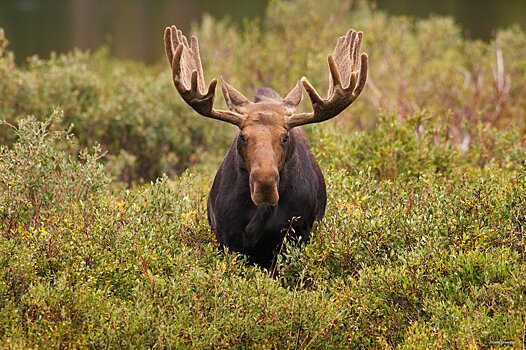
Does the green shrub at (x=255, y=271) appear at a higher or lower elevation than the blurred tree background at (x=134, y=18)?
lower

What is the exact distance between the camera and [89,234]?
7.00 meters

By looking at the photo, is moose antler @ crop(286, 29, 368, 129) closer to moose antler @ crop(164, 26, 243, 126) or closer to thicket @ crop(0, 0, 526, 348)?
moose antler @ crop(164, 26, 243, 126)

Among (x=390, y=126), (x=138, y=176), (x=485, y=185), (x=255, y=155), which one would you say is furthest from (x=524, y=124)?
(x=255, y=155)

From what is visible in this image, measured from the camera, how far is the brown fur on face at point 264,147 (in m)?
6.59

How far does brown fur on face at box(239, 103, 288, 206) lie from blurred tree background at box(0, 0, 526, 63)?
22.3 metres

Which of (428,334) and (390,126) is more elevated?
(390,126)

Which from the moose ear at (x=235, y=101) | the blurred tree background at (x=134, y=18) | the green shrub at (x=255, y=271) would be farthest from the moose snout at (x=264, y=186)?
the blurred tree background at (x=134, y=18)

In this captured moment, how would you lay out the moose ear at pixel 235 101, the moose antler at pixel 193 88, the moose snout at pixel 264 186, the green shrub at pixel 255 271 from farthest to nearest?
the moose ear at pixel 235 101
the moose antler at pixel 193 88
the moose snout at pixel 264 186
the green shrub at pixel 255 271

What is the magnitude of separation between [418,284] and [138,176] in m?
7.34

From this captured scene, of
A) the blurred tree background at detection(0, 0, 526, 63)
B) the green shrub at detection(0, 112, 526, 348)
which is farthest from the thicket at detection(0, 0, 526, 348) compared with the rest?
the blurred tree background at detection(0, 0, 526, 63)

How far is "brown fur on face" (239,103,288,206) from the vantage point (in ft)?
21.6

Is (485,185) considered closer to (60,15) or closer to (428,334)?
(428,334)

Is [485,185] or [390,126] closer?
[485,185]

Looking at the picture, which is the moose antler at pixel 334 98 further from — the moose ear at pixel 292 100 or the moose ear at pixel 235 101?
the moose ear at pixel 235 101
